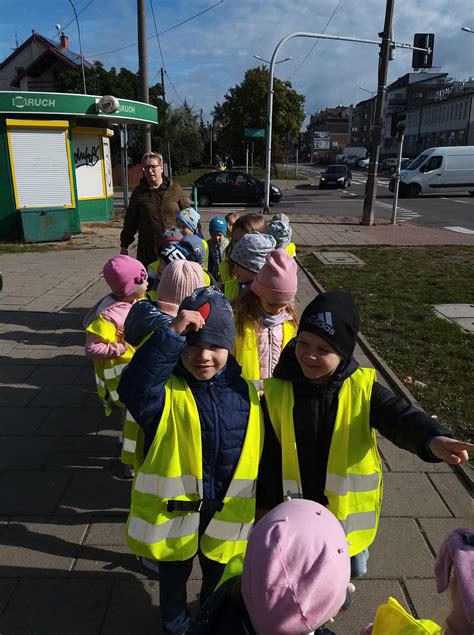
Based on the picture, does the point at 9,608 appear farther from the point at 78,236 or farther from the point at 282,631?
the point at 78,236

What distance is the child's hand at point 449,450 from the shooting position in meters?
1.67

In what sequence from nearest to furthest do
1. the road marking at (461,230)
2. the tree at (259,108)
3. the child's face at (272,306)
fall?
the child's face at (272,306), the road marking at (461,230), the tree at (259,108)

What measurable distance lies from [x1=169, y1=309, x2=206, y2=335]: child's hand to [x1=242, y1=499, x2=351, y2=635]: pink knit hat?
888 mm

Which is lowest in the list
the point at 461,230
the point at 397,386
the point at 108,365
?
the point at 461,230

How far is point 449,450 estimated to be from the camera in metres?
1.69

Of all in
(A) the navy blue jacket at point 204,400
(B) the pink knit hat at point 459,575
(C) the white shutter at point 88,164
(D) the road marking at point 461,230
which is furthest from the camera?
(D) the road marking at point 461,230

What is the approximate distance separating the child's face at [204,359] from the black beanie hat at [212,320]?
2cm

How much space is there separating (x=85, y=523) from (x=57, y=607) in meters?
0.61

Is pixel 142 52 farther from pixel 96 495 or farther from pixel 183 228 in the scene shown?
pixel 96 495

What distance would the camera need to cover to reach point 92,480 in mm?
3367

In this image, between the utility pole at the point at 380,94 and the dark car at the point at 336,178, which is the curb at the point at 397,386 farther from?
the dark car at the point at 336,178

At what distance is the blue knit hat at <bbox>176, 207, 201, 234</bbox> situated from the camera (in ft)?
17.0

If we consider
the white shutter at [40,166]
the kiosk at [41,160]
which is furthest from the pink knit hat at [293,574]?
the white shutter at [40,166]

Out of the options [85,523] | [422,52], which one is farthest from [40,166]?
[85,523]
